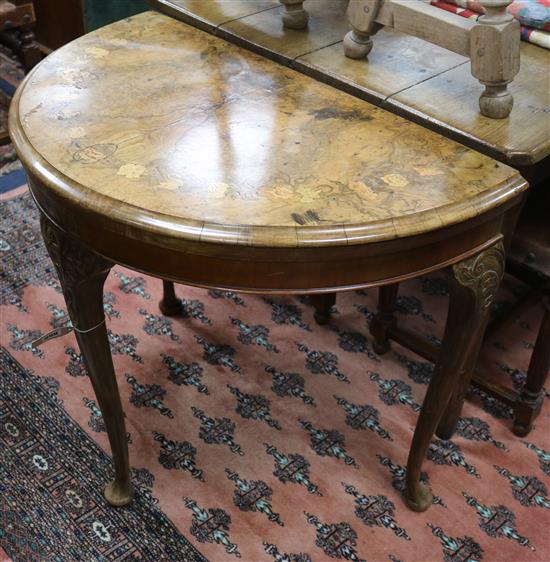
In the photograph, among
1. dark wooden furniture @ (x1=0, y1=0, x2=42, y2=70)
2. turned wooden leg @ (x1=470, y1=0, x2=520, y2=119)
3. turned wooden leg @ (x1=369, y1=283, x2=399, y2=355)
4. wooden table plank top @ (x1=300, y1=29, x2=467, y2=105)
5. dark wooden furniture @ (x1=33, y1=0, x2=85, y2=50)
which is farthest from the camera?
dark wooden furniture @ (x1=33, y1=0, x2=85, y2=50)

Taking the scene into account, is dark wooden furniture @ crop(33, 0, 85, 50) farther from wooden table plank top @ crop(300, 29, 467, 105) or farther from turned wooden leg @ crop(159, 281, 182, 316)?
wooden table plank top @ crop(300, 29, 467, 105)

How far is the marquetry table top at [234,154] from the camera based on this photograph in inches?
42.3

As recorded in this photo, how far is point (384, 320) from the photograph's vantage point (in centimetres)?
192

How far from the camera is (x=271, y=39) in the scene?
4.97 ft

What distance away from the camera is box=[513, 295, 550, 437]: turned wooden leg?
164 centimetres

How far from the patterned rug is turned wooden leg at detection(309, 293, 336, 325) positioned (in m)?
0.03

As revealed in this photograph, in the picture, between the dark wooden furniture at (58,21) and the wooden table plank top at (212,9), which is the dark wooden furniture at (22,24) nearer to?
the dark wooden furniture at (58,21)

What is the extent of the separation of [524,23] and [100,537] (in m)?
1.29

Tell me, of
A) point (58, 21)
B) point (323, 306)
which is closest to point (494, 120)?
point (323, 306)

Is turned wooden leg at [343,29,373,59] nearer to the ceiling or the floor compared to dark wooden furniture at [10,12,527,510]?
nearer to the ceiling

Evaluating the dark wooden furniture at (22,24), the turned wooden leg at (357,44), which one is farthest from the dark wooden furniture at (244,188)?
the dark wooden furniture at (22,24)

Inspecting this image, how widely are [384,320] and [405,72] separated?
683mm

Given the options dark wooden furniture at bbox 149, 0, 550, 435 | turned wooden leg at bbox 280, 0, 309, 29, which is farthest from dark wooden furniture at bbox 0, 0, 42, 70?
turned wooden leg at bbox 280, 0, 309, 29

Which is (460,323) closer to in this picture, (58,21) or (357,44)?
(357,44)
